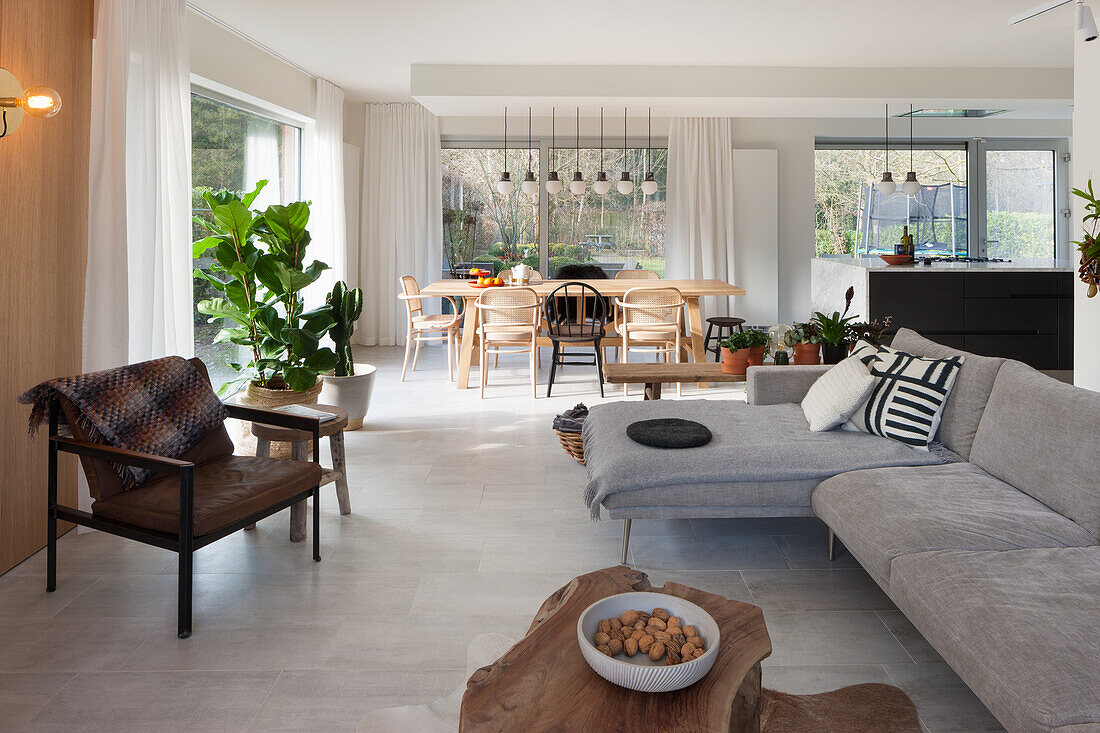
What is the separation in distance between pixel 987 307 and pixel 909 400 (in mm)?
3663

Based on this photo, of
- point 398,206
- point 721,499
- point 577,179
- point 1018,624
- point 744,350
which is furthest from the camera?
point 398,206

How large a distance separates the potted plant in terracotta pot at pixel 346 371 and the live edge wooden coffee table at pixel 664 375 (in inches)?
61.8

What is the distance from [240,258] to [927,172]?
25.4 ft

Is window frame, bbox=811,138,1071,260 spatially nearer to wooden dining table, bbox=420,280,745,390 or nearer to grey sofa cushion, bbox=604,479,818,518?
wooden dining table, bbox=420,280,745,390

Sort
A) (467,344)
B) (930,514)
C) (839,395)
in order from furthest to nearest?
(467,344) → (839,395) → (930,514)

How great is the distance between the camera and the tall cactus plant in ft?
16.5

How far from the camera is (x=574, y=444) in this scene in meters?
4.52

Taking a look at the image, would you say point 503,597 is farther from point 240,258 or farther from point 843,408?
point 240,258

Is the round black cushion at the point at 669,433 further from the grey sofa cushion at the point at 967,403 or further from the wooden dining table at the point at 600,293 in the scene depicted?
the wooden dining table at the point at 600,293

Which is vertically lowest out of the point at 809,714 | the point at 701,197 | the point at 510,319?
the point at 809,714

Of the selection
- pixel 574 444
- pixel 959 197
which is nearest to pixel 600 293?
pixel 574 444

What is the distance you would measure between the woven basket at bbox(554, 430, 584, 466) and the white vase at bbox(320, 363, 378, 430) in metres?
1.49

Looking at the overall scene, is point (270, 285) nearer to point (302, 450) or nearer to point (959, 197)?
point (302, 450)

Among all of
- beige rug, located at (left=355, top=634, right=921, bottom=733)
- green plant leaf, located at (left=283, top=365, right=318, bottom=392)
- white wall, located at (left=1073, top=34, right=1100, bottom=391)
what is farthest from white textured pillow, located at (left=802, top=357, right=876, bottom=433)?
green plant leaf, located at (left=283, top=365, right=318, bottom=392)
